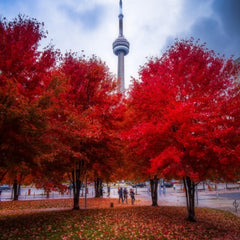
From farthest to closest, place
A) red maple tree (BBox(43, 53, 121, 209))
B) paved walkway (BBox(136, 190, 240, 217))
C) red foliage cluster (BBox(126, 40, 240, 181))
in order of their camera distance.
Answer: paved walkway (BBox(136, 190, 240, 217)), red maple tree (BBox(43, 53, 121, 209)), red foliage cluster (BBox(126, 40, 240, 181))

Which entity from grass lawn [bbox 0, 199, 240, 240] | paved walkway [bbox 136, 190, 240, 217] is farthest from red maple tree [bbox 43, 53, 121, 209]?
paved walkway [bbox 136, 190, 240, 217]

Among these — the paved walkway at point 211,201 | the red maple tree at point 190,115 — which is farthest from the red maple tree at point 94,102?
the paved walkway at point 211,201

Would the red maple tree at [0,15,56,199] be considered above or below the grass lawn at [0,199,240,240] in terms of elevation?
above

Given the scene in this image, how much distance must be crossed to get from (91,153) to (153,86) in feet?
21.2

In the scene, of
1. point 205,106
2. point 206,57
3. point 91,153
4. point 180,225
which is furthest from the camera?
point 91,153

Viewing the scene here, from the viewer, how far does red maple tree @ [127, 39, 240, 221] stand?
1030cm

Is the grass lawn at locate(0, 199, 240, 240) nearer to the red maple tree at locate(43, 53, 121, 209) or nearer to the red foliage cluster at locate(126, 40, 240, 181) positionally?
the red foliage cluster at locate(126, 40, 240, 181)

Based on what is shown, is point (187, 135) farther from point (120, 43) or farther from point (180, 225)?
point (120, 43)

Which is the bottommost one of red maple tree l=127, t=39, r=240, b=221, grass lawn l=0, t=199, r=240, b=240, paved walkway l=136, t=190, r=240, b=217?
paved walkway l=136, t=190, r=240, b=217

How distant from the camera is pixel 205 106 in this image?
36.0ft

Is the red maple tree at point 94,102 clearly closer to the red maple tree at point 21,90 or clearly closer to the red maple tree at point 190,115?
the red maple tree at point 190,115

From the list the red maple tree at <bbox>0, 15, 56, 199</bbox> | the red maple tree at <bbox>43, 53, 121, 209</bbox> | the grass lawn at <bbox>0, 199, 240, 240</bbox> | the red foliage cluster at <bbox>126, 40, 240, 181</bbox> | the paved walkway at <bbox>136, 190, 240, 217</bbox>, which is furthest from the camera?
the paved walkway at <bbox>136, 190, 240, 217</bbox>

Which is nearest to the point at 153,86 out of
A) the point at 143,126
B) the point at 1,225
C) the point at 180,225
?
the point at 143,126

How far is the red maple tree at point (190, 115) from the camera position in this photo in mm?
10305
